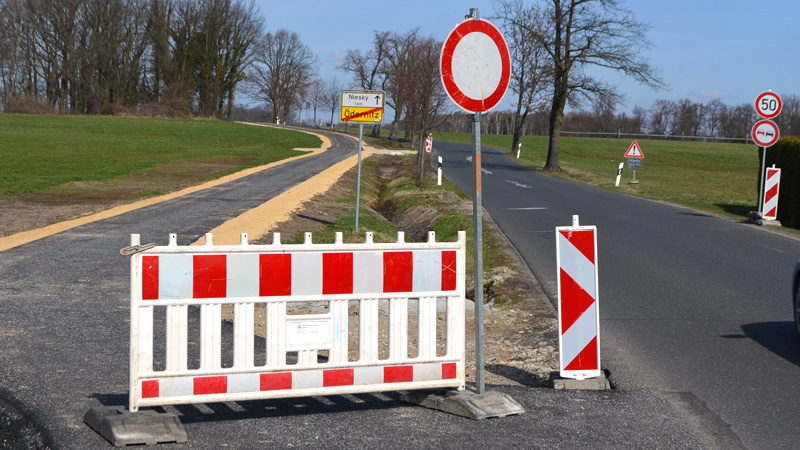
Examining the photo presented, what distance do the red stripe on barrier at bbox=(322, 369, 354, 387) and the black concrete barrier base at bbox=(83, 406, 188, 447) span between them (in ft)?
2.93

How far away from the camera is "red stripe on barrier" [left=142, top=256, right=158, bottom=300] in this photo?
13.7 ft

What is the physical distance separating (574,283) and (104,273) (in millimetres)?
6562

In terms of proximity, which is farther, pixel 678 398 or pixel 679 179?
pixel 679 179

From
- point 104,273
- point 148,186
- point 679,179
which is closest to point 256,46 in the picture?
point 679,179

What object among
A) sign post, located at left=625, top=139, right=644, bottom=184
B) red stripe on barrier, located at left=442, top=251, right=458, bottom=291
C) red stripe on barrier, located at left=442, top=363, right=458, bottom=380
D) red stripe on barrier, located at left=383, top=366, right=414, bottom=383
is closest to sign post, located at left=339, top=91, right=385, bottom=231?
red stripe on barrier, located at left=442, top=251, right=458, bottom=291

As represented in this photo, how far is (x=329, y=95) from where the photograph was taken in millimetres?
118812

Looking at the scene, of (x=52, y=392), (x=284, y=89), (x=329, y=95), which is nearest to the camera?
(x=52, y=392)

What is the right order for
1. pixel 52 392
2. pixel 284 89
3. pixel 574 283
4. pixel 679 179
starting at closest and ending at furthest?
pixel 52 392
pixel 574 283
pixel 679 179
pixel 284 89

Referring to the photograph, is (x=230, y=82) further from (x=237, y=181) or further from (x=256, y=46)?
(x=237, y=181)

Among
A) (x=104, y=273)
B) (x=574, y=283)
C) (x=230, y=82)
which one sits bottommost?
(x=104, y=273)

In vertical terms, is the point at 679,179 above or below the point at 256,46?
below

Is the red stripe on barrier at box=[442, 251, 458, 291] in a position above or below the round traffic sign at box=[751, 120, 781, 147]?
below

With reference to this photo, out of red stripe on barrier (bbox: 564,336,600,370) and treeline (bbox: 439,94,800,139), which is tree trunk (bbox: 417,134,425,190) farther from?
treeline (bbox: 439,94,800,139)

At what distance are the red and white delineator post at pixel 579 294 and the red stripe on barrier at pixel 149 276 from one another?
2.84 meters
